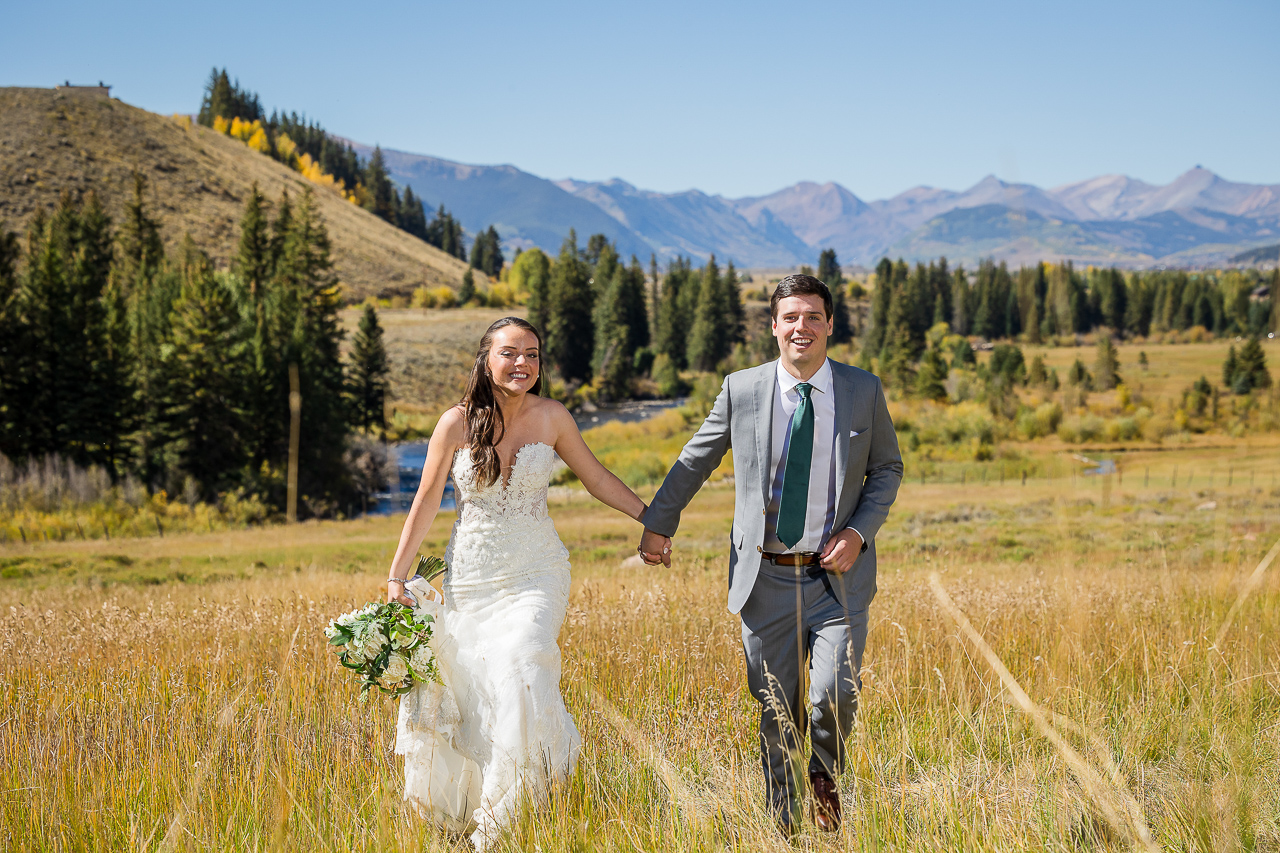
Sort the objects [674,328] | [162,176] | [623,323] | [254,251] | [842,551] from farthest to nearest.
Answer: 1. [162,176]
2. [674,328]
3. [623,323]
4. [254,251]
5. [842,551]

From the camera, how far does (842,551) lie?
3.70 m

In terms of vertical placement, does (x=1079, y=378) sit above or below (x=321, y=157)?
below

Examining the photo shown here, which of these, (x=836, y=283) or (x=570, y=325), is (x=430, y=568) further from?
(x=836, y=283)

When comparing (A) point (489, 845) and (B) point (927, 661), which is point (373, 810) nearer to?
(A) point (489, 845)

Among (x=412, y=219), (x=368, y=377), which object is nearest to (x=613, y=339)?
(x=368, y=377)

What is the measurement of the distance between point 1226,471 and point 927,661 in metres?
33.6

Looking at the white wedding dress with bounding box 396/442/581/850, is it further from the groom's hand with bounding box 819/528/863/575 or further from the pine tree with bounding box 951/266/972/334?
the pine tree with bounding box 951/266/972/334

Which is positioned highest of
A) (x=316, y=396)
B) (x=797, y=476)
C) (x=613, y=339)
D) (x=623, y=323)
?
(x=623, y=323)

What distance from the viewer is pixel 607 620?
6254 millimetres

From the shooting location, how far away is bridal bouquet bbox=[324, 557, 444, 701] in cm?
362

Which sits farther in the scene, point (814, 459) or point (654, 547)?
point (654, 547)

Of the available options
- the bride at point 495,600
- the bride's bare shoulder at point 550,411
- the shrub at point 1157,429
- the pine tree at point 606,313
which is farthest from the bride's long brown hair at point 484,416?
the pine tree at point 606,313

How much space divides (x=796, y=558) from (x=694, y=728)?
3.84 feet

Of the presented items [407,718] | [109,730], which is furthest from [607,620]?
[109,730]
